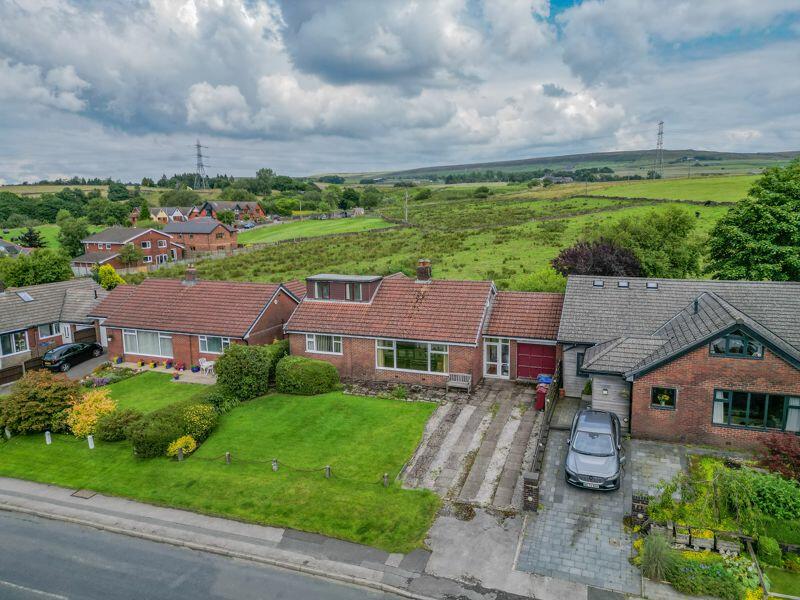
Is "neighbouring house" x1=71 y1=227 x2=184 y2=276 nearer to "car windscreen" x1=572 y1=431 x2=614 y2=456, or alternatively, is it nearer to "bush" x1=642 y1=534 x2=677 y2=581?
"car windscreen" x1=572 y1=431 x2=614 y2=456

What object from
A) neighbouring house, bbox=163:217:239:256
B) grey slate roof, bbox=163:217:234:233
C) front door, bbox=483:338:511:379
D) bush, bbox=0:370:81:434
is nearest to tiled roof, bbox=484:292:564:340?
front door, bbox=483:338:511:379

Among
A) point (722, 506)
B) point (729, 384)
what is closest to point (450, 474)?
point (722, 506)

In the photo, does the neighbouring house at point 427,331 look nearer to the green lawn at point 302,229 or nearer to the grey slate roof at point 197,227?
the grey slate roof at point 197,227

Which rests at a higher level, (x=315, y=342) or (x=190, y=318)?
(x=190, y=318)

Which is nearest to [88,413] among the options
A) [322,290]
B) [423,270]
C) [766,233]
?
[322,290]

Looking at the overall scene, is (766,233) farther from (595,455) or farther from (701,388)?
(595,455)

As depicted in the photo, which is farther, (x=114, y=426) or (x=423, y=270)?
(x=423, y=270)
